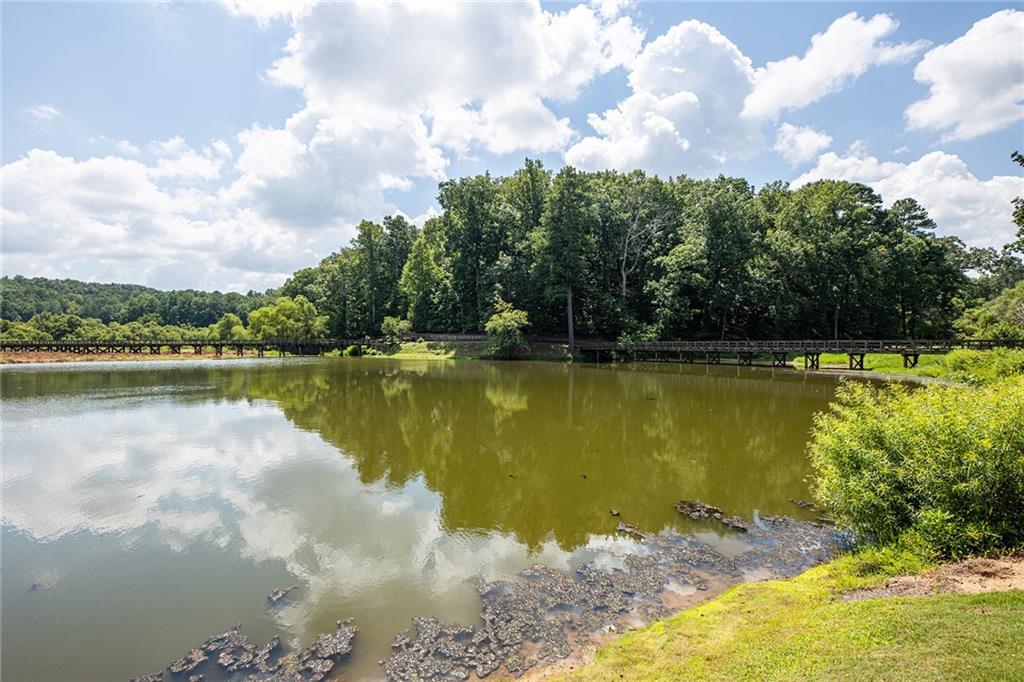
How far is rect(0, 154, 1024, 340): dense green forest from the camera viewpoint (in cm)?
5012

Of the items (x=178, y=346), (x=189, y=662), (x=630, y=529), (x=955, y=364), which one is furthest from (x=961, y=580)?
(x=178, y=346)

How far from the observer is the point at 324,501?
12102mm

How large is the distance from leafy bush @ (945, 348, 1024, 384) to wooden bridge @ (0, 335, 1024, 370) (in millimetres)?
7982

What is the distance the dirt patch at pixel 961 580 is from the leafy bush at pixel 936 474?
0.45 meters

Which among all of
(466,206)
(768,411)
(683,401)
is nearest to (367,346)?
(466,206)

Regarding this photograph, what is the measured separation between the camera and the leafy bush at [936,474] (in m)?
7.18

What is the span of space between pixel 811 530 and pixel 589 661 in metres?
7.03

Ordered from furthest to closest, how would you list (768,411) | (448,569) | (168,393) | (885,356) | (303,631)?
(885,356), (168,393), (768,411), (448,569), (303,631)

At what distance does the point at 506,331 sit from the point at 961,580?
47.4 m

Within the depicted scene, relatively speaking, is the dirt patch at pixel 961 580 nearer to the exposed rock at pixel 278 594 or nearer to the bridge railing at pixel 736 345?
the exposed rock at pixel 278 594

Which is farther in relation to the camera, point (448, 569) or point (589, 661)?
point (448, 569)

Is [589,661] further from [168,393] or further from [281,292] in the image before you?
[281,292]

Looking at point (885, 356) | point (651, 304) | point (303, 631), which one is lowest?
point (303, 631)

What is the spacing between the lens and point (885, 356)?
41.3 metres
